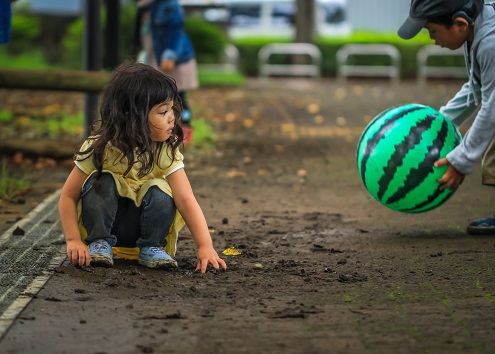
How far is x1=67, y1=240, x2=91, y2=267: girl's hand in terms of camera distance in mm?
5266

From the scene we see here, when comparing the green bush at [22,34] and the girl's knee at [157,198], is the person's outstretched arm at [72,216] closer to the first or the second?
the girl's knee at [157,198]

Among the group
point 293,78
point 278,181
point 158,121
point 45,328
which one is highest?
point 158,121

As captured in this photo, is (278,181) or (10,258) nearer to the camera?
(10,258)

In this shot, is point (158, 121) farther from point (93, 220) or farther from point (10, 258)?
point (10, 258)

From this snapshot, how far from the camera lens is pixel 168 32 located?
35.1ft

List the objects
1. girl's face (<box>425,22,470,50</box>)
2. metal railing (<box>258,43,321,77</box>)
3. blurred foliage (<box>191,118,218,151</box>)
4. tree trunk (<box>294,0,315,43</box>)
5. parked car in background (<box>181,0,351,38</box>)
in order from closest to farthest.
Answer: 1. girl's face (<box>425,22,470,50</box>)
2. blurred foliage (<box>191,118,218,151</box>)
3. metal railing (<box>258,43,321,77</box>)
4. tree trunk (<box>294,0,315,43</box>)
5. parked car in background (<box>181,0,351,38</box>)

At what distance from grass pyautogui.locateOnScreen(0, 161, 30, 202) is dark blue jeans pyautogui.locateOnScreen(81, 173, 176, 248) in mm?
2419

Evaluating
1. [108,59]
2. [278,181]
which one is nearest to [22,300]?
[278,181]

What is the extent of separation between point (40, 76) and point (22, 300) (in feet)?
18.8

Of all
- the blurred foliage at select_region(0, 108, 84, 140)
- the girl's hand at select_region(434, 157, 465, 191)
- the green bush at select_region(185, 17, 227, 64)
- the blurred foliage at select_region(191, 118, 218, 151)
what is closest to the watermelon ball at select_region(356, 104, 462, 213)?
the girl's hand at select_region(434, 157, 465, 191)

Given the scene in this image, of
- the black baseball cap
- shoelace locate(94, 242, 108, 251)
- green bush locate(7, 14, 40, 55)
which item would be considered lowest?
green bush locate(7, 14, 40, 55)

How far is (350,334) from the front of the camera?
413 cm

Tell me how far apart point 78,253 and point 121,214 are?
0.34m

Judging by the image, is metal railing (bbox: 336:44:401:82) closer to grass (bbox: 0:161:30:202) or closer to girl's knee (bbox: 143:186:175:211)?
grass (bbox: 0:161:30:202)
